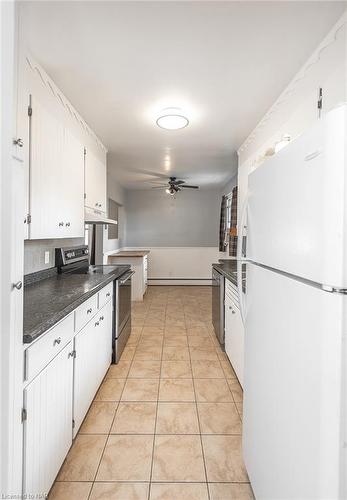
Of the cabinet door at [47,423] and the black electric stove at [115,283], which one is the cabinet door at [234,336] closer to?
the black electric stove at [115,283]

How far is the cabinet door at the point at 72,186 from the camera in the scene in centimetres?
231

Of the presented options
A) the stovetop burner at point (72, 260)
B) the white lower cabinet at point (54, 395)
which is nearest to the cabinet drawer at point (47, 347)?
the white lower cabinet at point (54, 395)

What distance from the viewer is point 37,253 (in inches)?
92.6

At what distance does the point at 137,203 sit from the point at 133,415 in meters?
6.15

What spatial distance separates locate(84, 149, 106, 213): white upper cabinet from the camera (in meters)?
2.99

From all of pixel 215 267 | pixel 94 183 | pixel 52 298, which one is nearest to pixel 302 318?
pixel 52 298

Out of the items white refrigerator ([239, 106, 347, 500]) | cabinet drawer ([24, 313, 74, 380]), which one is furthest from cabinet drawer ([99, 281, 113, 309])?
white refrigerator ([239, 106, 347, 500])

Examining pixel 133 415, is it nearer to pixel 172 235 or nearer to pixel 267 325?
pixel 267 325

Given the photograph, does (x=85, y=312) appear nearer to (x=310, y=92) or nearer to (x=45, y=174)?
(x=45, y=174)

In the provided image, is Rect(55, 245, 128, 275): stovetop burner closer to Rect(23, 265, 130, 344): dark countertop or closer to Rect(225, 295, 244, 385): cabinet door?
Rect(23, 265, 130, 344): dark countertop

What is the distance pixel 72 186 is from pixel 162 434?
6.70 feet

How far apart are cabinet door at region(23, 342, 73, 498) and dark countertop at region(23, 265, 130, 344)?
0.71ft

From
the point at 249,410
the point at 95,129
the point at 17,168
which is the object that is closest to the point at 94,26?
the point at 17,168

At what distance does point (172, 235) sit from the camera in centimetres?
778
